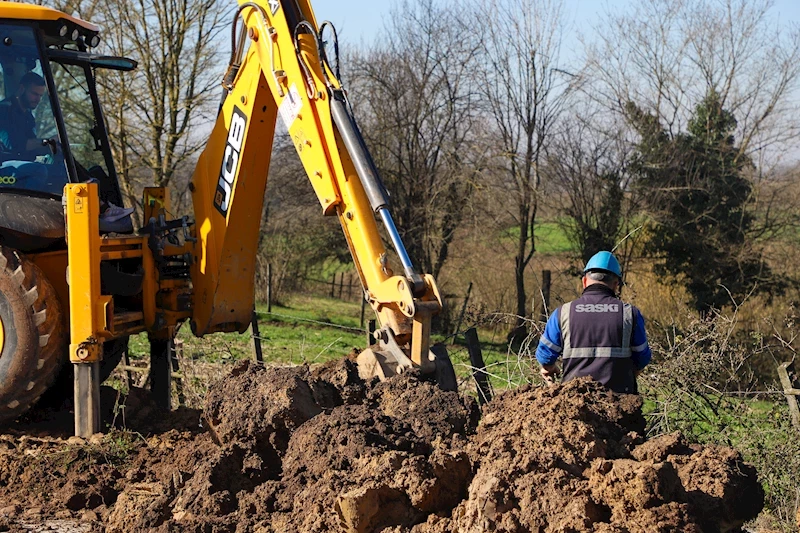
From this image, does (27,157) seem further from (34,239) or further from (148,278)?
(148,278)

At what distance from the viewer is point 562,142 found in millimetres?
23391

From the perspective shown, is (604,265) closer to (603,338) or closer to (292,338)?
(603,338)

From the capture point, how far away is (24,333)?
6.48 metres

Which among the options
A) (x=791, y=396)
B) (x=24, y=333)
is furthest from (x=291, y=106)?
(x=791, y=396)

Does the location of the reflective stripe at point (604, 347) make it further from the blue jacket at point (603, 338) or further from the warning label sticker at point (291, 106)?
the warning label sticker at point (291, 106)

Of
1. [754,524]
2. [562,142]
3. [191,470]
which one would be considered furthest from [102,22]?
[754,524]

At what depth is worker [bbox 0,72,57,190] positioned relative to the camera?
6.77m

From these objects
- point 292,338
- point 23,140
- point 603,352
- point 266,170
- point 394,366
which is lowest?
point 292,338

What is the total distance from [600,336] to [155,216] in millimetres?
4248

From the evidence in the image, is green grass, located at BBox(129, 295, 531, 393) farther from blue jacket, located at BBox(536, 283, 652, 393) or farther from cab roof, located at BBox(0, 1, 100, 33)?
cab roof, located at BBox(0, 1, 100, 33)

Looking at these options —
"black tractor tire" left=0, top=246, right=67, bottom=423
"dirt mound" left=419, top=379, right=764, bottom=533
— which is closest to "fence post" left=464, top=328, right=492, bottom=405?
"dirt mound" left=419, top=379, right=764, bottom=533

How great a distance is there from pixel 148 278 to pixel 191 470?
2581 millimetres

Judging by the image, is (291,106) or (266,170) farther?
(266,170)

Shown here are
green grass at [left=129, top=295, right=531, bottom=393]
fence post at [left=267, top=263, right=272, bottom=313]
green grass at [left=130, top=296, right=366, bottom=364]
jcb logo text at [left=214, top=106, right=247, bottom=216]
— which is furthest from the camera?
fence post at [left=267, top=263, right=272, bottom=313]
